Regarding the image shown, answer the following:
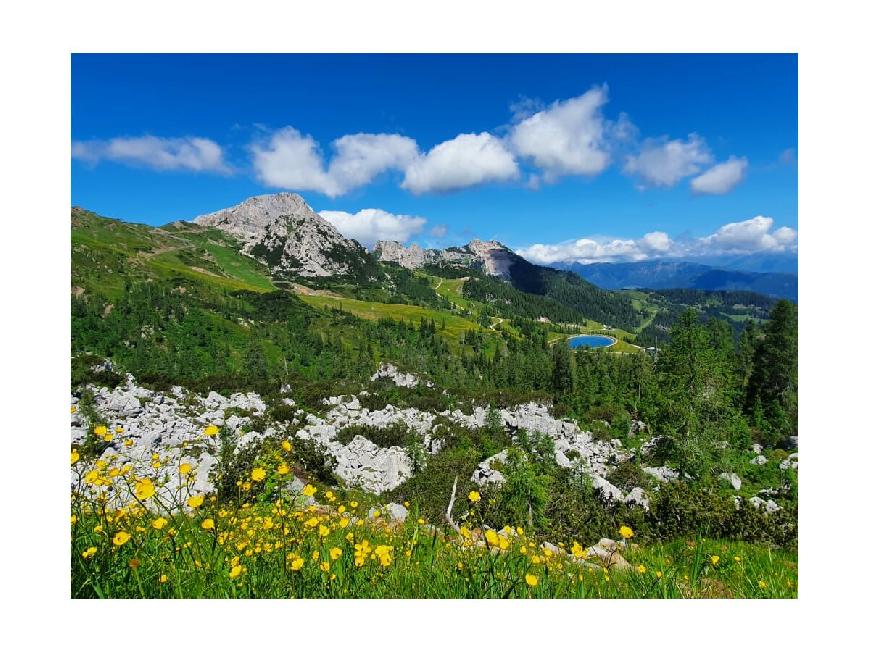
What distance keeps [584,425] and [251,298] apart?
10229 cm

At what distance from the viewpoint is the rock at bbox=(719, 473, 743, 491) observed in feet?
85.6

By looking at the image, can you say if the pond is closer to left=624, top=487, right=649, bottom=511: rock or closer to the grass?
left=624, top=487, right=649, bottom=511: rock

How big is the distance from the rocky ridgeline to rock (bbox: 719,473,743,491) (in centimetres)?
10

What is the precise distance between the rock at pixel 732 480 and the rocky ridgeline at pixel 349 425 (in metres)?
0.10

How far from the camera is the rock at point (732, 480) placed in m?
26.1

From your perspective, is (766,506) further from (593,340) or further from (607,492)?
(593,340)

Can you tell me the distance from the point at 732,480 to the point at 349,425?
2865cm

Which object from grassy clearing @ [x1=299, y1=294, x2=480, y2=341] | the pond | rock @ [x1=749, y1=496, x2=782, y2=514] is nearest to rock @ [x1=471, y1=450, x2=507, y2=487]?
rock @ [x1=749, y1=496, x2=782, y2=514]

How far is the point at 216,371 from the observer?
202 ft

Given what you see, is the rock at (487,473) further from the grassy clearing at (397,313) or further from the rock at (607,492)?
the grassy clearing at (397,313)

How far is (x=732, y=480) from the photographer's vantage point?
2681 centimetres
